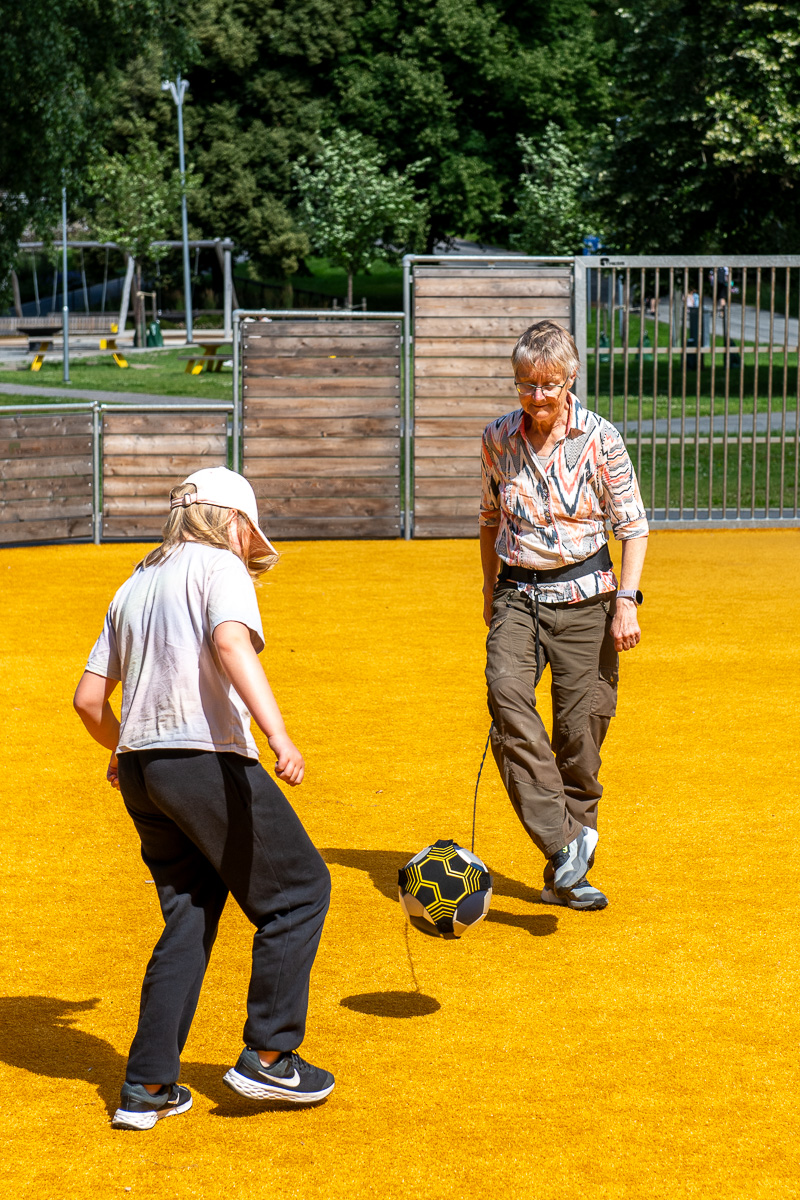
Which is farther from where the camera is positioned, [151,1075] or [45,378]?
[45,378]

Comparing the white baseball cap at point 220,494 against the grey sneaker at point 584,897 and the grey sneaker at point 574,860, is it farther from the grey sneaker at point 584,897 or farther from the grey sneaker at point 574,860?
the grey sneaker at point 584,897

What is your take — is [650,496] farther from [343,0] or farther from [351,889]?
[343,0]

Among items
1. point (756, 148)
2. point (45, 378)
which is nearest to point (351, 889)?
point (756, 148)

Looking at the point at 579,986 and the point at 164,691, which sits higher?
the point at 164,691

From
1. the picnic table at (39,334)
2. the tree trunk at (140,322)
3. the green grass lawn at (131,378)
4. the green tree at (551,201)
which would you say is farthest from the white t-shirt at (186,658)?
the green tree at (551,201)

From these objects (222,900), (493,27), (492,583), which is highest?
(493,27)

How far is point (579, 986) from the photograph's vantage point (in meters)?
4.64

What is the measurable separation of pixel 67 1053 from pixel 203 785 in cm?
119

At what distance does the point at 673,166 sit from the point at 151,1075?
91.2ft

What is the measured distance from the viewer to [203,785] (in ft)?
11.6

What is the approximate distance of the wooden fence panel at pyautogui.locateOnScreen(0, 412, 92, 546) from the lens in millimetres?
13617

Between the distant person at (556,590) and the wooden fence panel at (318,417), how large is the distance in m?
9.04

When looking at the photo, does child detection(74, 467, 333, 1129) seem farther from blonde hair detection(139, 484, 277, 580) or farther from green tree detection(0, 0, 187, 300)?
green tree detection(0, 0, 187, 300)

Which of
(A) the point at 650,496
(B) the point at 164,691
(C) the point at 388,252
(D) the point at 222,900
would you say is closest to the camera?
(B) the point at 164,691
